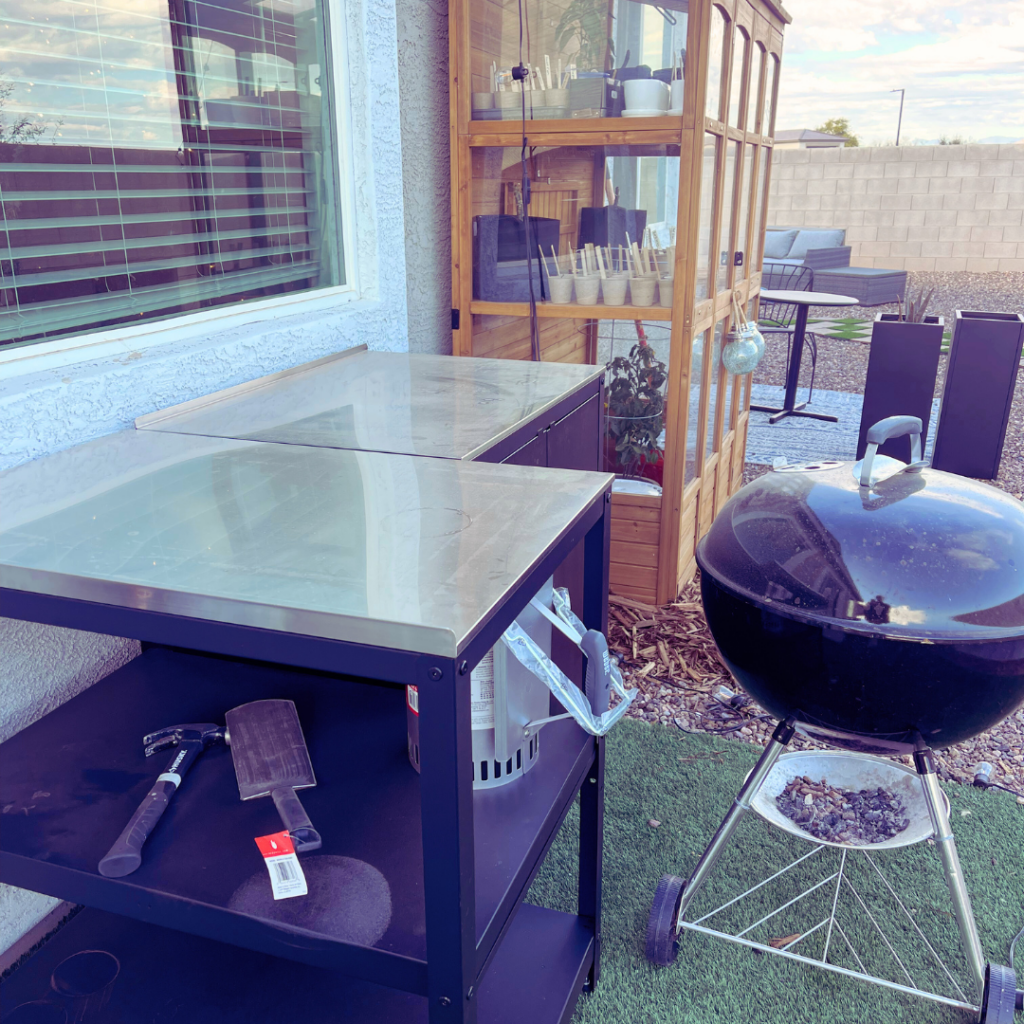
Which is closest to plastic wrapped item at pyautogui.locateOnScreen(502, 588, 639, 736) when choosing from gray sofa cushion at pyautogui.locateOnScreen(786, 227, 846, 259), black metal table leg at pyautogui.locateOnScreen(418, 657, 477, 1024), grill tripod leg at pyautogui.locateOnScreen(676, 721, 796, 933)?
black metal table leg at pyautogui.locateOnScreen(418, 657, 477, 1024)

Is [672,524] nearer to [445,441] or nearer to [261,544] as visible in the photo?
[445,441]

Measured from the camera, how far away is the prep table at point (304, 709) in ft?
3.16

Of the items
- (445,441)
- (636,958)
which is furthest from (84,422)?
(636,958)

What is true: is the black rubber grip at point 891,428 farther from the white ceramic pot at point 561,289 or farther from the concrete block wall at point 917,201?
the concrete block wall at point 917,201

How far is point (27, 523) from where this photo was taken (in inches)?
46.1

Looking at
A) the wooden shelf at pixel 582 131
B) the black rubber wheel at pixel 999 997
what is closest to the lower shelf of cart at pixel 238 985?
the black rubber wheel at pixel 999 997

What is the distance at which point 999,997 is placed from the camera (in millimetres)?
1568

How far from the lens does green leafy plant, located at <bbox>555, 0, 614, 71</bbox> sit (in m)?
2.90

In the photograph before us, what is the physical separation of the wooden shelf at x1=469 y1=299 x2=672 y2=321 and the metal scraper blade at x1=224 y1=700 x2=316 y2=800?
1907mm

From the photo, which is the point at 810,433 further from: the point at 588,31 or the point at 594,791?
the point at 594,791

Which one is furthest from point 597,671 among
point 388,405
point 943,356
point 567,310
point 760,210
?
point 943,356

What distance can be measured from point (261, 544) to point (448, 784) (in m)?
0.40

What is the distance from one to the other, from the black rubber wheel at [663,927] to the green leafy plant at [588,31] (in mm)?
2533

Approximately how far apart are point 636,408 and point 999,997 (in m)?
2.19
